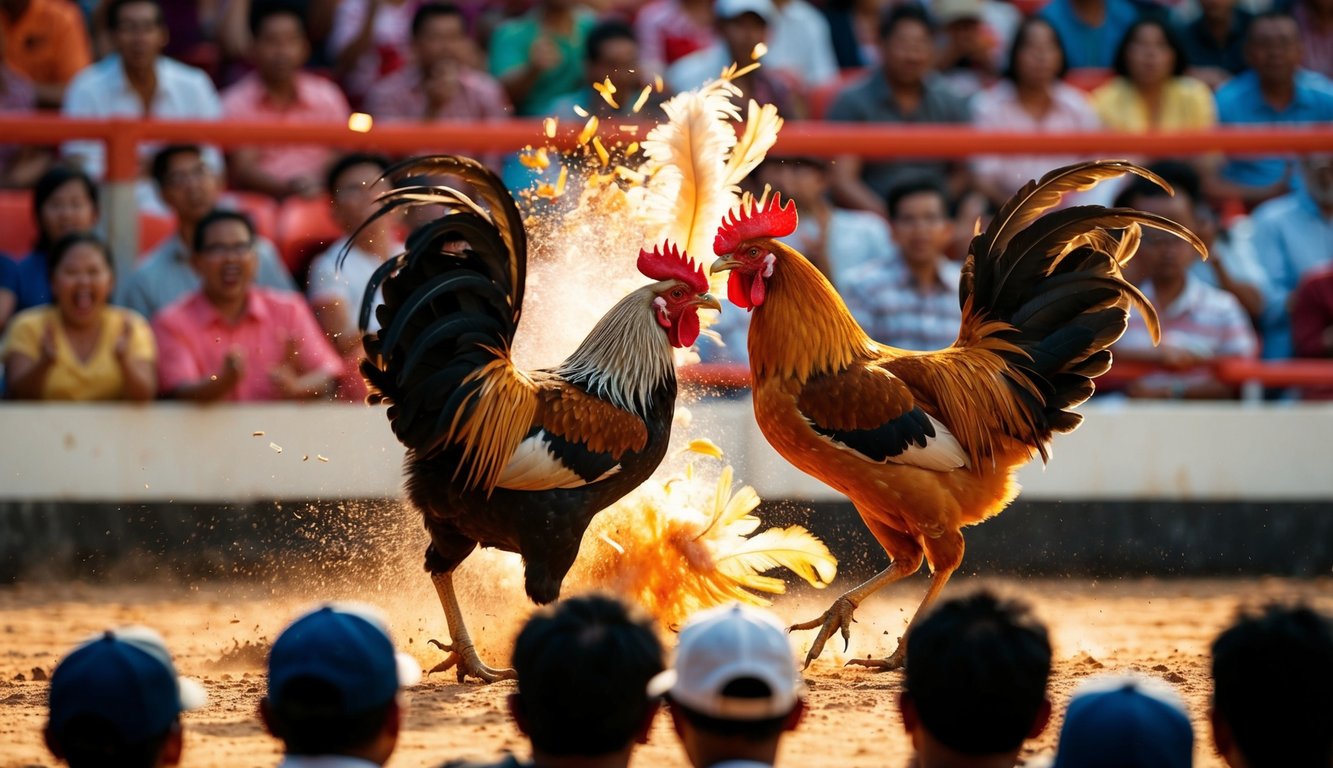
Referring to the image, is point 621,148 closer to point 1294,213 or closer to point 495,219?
point 495,219

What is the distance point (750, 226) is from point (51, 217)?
4423mm

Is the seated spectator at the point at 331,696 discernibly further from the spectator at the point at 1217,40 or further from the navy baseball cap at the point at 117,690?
the spectator at the point at 1217,40

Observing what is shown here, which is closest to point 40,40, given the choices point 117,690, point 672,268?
point 672,268

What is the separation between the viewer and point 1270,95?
11.0 meters

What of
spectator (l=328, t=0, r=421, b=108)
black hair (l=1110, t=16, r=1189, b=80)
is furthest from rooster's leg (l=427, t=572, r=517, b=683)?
black hair (l=1110, t=16, r=1189, b=80)

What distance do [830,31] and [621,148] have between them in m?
4.73

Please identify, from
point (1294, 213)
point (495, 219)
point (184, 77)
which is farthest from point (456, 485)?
point (1294, 213)

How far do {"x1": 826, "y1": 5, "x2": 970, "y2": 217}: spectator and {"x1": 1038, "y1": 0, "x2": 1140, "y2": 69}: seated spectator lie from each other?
1632mm

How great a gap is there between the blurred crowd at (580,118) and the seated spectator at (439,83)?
0.06ft

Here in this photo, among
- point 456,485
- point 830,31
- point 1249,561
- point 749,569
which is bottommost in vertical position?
point 1249,561

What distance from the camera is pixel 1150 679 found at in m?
6.05

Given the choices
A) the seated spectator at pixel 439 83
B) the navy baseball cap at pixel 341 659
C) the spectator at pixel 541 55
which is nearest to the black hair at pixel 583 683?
the navy baseball cap at pixel 341 659

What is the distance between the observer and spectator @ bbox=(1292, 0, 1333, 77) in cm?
1202

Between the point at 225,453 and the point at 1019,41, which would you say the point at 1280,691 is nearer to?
the point at 225,453
